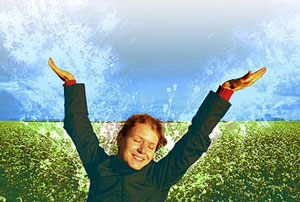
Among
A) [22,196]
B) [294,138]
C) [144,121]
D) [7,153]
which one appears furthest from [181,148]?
[294,138]

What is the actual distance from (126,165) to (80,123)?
0.26m

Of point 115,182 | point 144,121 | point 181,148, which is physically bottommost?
point 115,182

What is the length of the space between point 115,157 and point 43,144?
8.85 ft

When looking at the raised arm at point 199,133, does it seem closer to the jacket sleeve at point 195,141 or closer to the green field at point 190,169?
the jacket sleeve at point 195,141

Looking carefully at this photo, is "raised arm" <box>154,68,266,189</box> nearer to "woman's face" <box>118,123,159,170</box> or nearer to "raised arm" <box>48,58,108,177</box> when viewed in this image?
"woman's face" <box>118,123,159,170</box>

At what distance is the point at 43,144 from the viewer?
157 inches

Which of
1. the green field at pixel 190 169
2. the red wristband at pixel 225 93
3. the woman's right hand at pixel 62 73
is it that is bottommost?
the green field at pixel 190 169

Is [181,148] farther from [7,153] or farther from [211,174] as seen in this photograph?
[7,153]

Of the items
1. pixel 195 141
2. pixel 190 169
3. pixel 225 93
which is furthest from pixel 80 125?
pixel 190 169

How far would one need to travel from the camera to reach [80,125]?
1.52 meters

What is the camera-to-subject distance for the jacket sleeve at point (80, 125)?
152 cm

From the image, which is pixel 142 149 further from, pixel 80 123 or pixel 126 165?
pixel 80 123

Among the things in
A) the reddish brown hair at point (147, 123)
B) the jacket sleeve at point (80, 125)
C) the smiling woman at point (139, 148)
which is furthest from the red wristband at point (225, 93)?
the jacket sleeve at point (80, 125)

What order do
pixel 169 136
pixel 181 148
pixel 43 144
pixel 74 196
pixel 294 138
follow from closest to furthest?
pixel 181 148 → pixel 169 136 → pixel 74 196 → pixel 43 144 → pixel 294 138
